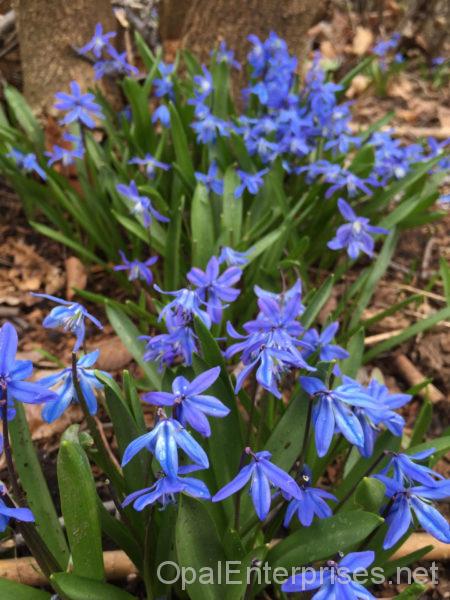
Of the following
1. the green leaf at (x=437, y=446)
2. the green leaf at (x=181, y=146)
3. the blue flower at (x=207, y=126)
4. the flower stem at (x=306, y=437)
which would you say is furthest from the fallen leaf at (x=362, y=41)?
the flower stem at (x=306, y=437)

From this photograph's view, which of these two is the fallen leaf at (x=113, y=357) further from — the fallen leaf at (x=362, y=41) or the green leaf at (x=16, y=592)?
the fallen leaf at (x=362, y=41)

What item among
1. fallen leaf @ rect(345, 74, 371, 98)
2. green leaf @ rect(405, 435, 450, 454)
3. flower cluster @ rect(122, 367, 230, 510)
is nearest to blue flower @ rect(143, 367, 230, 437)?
flower cluster @ rect(122, 367, 230, 510)

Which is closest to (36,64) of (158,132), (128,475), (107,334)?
(158,132)

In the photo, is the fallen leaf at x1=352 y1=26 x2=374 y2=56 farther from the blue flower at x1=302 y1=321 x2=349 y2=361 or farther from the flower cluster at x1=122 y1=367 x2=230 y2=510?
the flower cluster at x1=122 y1=367 x2=230 y2=510

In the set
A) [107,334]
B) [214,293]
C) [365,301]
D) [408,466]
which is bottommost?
[365,301]

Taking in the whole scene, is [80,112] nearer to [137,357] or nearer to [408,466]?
[137,357]

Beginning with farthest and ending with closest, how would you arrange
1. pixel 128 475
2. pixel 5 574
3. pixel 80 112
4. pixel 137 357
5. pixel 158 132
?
1. pixel 158 132
2. pixel 80 112
3. pixel 137 357
4. pixel 5 574
5. pixel 128 475
